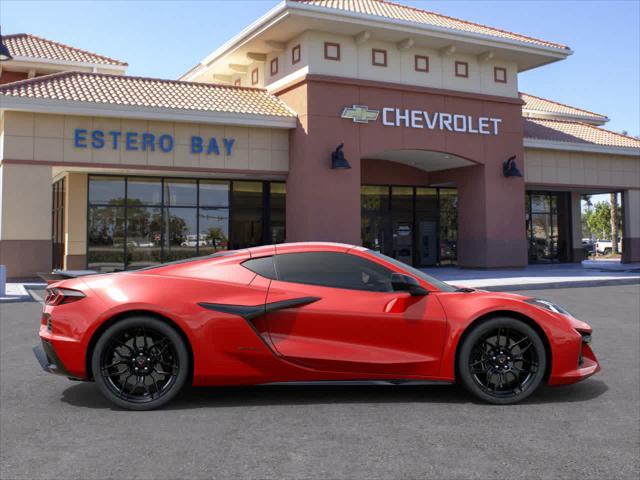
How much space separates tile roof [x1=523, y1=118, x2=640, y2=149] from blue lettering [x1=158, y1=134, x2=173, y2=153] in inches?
576

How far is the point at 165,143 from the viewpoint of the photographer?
65.5 feet

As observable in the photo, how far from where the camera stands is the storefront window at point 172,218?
21750mm

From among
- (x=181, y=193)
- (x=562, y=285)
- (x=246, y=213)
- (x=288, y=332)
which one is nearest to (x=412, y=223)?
(x=246, y=213)

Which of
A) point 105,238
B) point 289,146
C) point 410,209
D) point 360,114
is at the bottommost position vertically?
point 105,238

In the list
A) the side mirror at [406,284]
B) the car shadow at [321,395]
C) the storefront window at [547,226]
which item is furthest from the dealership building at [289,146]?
the side mirror at [406,284]

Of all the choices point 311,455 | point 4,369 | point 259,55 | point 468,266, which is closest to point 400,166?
point 468,266

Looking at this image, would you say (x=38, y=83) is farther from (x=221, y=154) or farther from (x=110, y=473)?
(x=110, y=473)

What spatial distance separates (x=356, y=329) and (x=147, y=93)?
18.1 m

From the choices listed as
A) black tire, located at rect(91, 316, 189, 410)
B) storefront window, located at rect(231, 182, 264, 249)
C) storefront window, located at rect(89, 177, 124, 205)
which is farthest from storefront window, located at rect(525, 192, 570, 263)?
black tire, located at rect(91, 316, 189, 410)

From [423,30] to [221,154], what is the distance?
26.9 feet

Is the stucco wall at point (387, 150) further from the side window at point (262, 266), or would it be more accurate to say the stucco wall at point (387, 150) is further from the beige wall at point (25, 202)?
the side window at point (262, 266)

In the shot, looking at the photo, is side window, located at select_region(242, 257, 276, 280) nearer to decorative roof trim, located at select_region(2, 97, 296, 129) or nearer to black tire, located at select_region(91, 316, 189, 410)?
black tire, located at select_region(91, 316, 189, 410)

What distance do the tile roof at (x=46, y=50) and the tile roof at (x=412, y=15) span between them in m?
12.3

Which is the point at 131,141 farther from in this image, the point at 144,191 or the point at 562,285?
the point at 562,285
